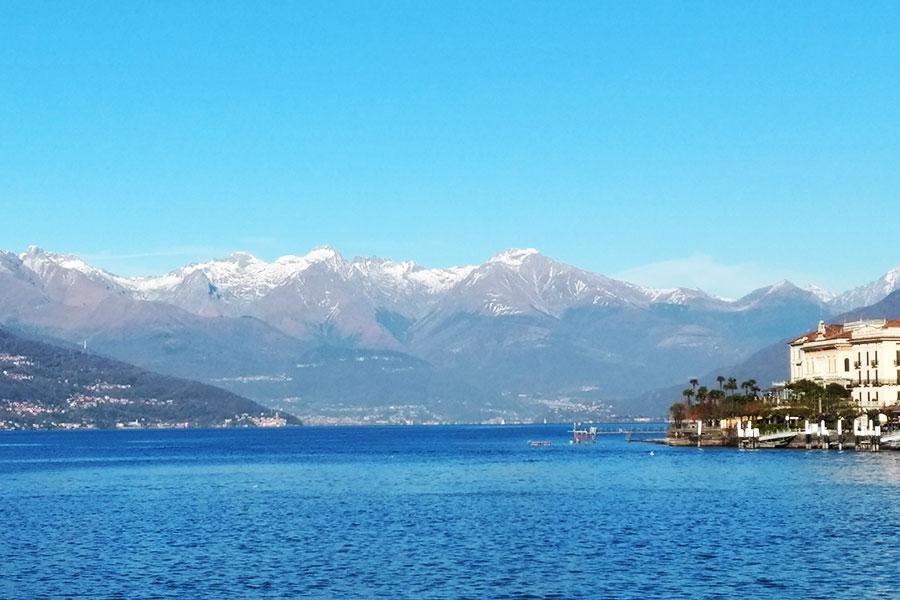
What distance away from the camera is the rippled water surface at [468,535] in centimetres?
6825

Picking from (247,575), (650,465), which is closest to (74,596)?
(247,575)

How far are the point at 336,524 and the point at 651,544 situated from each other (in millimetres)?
24061

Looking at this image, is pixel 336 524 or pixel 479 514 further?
pixel 479 514

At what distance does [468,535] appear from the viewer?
88562mm

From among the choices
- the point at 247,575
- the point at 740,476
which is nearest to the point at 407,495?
the point at 740,476

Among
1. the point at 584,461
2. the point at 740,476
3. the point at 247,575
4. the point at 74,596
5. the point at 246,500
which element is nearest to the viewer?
the point at 74,596

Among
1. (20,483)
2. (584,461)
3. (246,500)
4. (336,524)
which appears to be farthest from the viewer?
(584,461)

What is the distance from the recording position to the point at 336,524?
9725 cm

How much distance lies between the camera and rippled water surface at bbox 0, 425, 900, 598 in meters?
68.2

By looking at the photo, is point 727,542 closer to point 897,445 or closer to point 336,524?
point 336,524

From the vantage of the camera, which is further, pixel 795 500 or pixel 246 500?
pixel 246 500

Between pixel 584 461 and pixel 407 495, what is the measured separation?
68880 mm

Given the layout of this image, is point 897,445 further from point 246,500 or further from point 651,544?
point 651,544

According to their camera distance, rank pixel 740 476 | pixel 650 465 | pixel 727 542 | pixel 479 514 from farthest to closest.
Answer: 1. pixel 650 465
2. pixel 740 476
3. pixel 479 514
4. pixel 727 542
